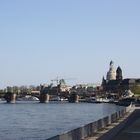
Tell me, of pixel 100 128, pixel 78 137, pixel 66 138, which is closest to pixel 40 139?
pixel 100 128

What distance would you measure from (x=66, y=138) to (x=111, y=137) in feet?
29.9

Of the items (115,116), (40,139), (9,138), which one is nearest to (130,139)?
(40,139)

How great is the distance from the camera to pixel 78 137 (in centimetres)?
3120

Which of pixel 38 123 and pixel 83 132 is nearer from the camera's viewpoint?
pixel 83 132

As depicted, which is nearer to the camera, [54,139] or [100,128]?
[54,139]

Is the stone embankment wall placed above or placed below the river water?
above

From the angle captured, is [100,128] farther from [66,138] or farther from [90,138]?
[66,138]

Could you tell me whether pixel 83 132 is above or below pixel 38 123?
above

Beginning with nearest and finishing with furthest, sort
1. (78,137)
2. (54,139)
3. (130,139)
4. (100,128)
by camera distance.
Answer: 1. (54,139)
2. (78,137)
3. (130,139)
4. (100,128)

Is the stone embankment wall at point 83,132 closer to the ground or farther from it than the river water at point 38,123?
farther from it

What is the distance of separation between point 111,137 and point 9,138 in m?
20.0

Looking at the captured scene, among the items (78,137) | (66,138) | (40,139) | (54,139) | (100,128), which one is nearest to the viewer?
(54,139)

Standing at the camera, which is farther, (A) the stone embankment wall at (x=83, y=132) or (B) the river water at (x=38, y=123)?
(B) the river water at (x=38, y=123)

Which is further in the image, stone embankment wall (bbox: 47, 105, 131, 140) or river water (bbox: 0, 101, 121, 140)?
river water (bbox: 0, 101, 121, 140)
